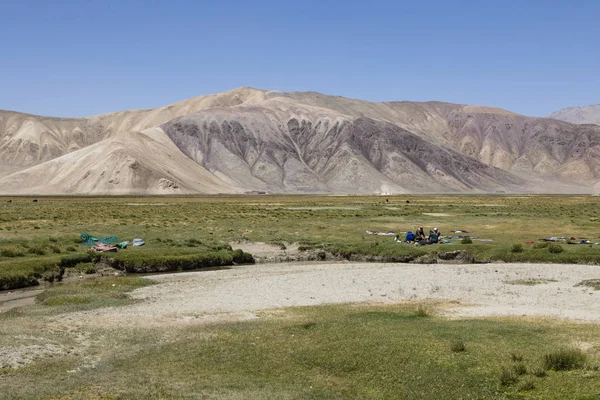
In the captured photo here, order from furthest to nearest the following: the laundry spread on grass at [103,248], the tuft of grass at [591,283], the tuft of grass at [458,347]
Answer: the laundry spread on grass at [103,248]
the tuft of grass at [591,283]
the tuft of grass at [458,347]

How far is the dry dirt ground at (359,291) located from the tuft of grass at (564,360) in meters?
6.82

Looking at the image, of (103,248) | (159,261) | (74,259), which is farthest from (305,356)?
(103,248)

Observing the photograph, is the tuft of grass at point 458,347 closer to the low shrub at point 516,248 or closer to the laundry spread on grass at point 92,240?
the low shrub at point 516,248

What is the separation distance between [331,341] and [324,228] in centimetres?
4398

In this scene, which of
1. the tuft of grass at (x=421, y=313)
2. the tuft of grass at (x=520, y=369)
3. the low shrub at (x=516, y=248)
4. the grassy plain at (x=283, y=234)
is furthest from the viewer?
the low shrub at (x=516, y=248)

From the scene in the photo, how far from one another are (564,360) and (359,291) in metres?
15.2

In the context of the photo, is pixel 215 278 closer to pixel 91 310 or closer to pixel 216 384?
pixel 91 310

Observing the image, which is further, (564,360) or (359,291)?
(359,291)

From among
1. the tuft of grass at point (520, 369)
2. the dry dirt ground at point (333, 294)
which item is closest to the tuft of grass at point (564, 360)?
the tuft of grass at point (520, 369)

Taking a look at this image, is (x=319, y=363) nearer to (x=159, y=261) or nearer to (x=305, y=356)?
(x=305, y=356)

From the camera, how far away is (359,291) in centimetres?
2912

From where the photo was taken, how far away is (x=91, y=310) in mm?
24297

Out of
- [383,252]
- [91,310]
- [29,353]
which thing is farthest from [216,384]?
[383,252]

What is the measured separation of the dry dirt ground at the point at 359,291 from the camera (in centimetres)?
2295
